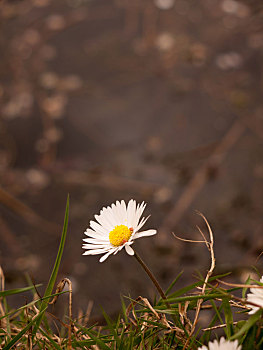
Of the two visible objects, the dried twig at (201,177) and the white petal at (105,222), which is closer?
the white petal at (105,222)

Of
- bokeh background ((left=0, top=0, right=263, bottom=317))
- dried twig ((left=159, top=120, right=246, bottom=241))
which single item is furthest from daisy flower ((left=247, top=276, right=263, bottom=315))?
dried twig ((left=159, top=120, right=246, bottom=241))

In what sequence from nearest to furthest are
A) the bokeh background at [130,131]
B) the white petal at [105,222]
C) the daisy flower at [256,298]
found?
the daisy flower at [256,298]
the white petal at [105,222]
the bokeh background at [130,131]

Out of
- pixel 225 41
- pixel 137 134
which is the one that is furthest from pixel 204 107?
pixel 225 41

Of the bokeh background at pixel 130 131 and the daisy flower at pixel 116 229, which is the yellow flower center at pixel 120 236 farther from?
the bokeh background at pixel 130 131

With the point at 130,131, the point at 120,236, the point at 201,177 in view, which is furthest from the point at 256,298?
the point at 130,131

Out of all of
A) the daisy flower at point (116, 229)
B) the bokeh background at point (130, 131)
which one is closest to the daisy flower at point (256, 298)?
the daisy flower at point (116, 229)

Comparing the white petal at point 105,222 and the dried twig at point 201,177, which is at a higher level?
the dried twig at point 201,177

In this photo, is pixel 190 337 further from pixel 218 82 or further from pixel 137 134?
pixel 218 82

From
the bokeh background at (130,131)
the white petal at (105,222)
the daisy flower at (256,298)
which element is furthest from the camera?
the bokeh background at (130,131)
